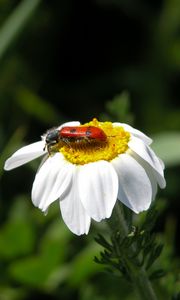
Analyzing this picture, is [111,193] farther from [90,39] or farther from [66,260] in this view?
[90,39]

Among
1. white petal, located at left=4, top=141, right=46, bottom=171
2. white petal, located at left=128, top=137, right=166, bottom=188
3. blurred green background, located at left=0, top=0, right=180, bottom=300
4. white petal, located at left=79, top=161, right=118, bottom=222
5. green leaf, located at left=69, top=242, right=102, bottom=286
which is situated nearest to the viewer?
white petal, located at left=79, top=161, right=118, bottom=222

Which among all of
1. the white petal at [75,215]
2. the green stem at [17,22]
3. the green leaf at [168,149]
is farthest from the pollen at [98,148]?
the green stem at [17,22]

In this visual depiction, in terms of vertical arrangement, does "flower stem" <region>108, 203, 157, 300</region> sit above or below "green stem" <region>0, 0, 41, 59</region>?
below

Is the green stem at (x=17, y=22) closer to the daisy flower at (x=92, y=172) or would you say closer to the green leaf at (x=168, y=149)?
the green leaf at (x=168, y=149)

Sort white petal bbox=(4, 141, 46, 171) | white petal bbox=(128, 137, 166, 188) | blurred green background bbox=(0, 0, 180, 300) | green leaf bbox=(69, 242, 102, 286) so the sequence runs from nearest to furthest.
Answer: white petal bbox=(128, 137, 166, 188) → white petal bbox=(4, 141, 46, 171) → green leaf bbox=(69, 242, 102, 286) → blurred green background bbox=(0, 0, 180, 300)

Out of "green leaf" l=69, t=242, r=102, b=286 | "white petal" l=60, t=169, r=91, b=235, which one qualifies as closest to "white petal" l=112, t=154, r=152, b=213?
"white petal" l=60, t=169, r=91, b=235

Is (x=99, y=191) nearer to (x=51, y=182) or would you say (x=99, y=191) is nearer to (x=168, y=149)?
(x=51, y=182)

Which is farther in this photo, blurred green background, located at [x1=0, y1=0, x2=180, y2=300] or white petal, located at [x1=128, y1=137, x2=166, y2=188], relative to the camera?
blurred green background, located at [x1=0, y1=0, x2=180, y2=300]

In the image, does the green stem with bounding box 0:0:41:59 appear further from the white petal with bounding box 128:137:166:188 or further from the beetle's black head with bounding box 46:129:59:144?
the white petal with bounding box 128:137:166:188
